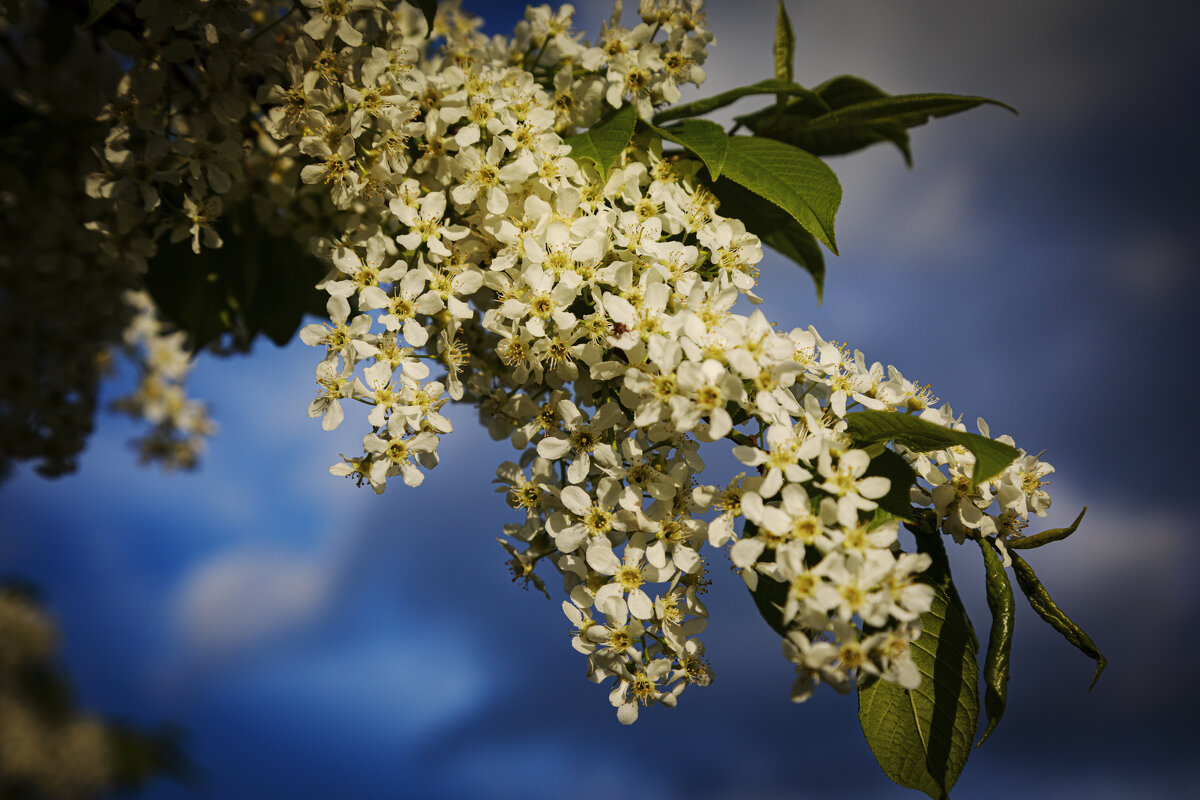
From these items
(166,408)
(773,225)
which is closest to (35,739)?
(166,408)

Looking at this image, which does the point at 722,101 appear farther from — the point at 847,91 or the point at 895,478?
the point at 895,478

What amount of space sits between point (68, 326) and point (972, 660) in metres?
2.00

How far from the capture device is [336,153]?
1020 mm

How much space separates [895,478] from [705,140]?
48 cm

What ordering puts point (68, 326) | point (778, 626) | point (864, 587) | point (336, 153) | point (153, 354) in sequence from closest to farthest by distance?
point (864, 587) < point (778, 626) < point (336, 153) < point (68, 326) < point (153, 354)

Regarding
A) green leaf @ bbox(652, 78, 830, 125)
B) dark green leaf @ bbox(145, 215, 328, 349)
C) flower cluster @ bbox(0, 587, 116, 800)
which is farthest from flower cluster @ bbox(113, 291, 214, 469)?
flower cluster @ bbox(0, 587, 116, 800)

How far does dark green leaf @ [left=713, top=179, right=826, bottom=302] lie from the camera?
1133mm

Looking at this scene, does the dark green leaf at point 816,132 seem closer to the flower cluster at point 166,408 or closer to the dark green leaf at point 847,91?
the dark green leaf at point 847,91

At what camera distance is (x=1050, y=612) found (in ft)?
2.93

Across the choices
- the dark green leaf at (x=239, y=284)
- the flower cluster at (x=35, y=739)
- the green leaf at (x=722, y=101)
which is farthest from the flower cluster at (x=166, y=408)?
the flower cluster at (x=35, y=739)

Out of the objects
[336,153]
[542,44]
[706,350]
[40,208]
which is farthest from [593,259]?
[40,208]

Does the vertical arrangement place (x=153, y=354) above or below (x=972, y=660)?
above

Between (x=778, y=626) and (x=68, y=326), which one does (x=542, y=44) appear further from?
(x=68, y=326)

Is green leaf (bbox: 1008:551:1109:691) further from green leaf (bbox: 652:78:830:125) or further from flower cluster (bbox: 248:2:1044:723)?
green leaf (bbox: 652:78:830:125)
